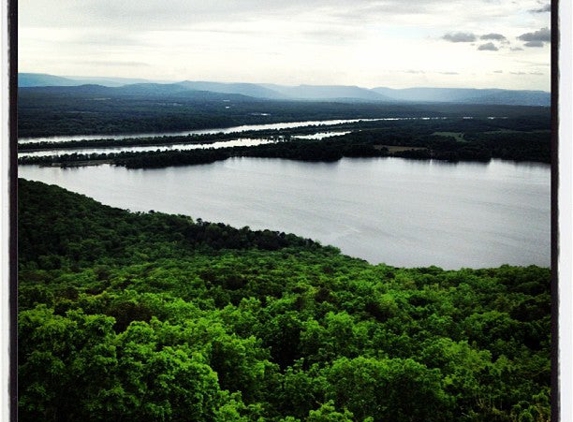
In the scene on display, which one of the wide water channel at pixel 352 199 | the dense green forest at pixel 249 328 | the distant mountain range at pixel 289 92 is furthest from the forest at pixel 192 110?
the dense green forest at pixel 249 328

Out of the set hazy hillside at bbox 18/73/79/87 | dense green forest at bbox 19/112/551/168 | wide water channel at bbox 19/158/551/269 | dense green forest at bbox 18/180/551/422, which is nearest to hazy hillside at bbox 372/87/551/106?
dense green forest at bbox 19/112/551/168

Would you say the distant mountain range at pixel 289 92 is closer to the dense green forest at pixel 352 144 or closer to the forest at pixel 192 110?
the forest at pixel 192 110

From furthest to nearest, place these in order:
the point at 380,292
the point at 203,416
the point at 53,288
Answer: the point at 380,292 < the point at 53,288 < the point at 203,416

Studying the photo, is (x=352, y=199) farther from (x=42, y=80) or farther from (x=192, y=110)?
(x=42, y=80)

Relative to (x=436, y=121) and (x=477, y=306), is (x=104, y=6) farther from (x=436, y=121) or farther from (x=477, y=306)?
(x=477, y=306)

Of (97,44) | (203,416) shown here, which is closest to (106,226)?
(97,44)

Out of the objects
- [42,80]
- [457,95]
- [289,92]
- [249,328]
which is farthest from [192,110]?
[457,95]
